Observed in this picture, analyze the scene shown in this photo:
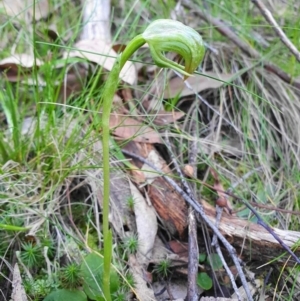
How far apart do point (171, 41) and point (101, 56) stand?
3.23 feet

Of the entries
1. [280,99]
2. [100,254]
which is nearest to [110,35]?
[280,99]

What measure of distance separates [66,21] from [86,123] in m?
0.81

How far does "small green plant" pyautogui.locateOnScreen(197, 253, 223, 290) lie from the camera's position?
1409 mm

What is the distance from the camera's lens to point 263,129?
1.87 metres

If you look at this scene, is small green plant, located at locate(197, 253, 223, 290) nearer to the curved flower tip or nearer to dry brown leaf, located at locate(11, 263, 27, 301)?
dry brown leaf, located at locate(11, 263, 27, 301)

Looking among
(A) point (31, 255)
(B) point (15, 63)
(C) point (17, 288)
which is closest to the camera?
(C) point (17, 288)

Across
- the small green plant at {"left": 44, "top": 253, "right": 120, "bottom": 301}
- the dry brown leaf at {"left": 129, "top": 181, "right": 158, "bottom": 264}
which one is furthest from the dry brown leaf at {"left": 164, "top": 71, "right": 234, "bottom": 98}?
the small green plant at {"left": 44, "top": 253, "right": 120, "bottom": 301}

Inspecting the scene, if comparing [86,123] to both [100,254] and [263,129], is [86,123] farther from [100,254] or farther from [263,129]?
[263,129]

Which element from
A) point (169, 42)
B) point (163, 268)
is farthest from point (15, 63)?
point (169, 42)

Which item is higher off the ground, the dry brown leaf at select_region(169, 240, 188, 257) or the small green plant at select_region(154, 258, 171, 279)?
the dry brown leaf at select_region(169, 240, 188, 257)

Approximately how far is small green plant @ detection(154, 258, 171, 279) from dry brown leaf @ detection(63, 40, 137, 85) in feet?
2.37

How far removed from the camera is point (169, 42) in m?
0.97

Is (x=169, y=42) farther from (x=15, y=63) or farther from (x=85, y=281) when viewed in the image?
(x=15, y=63)

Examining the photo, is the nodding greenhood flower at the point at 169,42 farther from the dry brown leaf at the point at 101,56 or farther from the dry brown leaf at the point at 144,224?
the dry brown leaf at the point at 101,56
